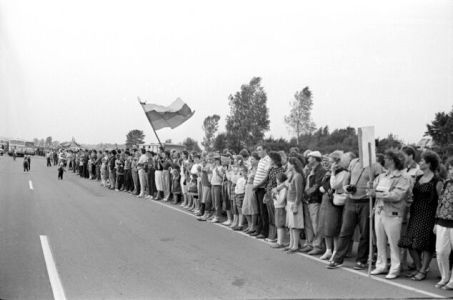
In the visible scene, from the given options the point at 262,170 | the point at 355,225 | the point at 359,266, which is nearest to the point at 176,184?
the point at 262,170

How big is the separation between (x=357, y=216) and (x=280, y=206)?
1884 mm

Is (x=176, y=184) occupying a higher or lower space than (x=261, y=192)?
lower

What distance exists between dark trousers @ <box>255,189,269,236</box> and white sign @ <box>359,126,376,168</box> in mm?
3553

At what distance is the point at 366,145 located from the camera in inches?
303

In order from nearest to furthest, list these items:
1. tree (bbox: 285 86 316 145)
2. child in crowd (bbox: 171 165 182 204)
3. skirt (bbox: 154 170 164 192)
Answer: child in crowd (bbox: 171 165 182 204), skirt (bbox: 154 170 164 192), tree (bbox: 285 86 316 145)

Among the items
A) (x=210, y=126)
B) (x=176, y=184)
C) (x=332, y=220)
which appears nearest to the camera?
(x=332, y=220)

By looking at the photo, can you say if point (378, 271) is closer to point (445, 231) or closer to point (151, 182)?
point (445, 231)

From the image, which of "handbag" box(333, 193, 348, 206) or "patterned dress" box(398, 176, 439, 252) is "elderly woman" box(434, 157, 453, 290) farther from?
"handbag" box(333, 193, 348, 206)

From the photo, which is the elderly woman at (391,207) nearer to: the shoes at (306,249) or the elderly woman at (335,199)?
the elderly woman at (335,199)

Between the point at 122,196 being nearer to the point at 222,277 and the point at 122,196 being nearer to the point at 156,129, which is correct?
the point at 156,129

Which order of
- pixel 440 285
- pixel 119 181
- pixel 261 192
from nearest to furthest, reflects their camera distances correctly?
pixel 440 285
pixel 261 192
pixel 119 181

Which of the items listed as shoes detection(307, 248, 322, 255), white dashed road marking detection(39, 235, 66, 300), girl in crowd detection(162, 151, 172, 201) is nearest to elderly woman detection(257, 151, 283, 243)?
shoes detection(307, 248, 322, 255)

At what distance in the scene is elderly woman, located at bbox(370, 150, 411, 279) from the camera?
7.39 meters

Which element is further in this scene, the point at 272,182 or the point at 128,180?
the point at 128,180
